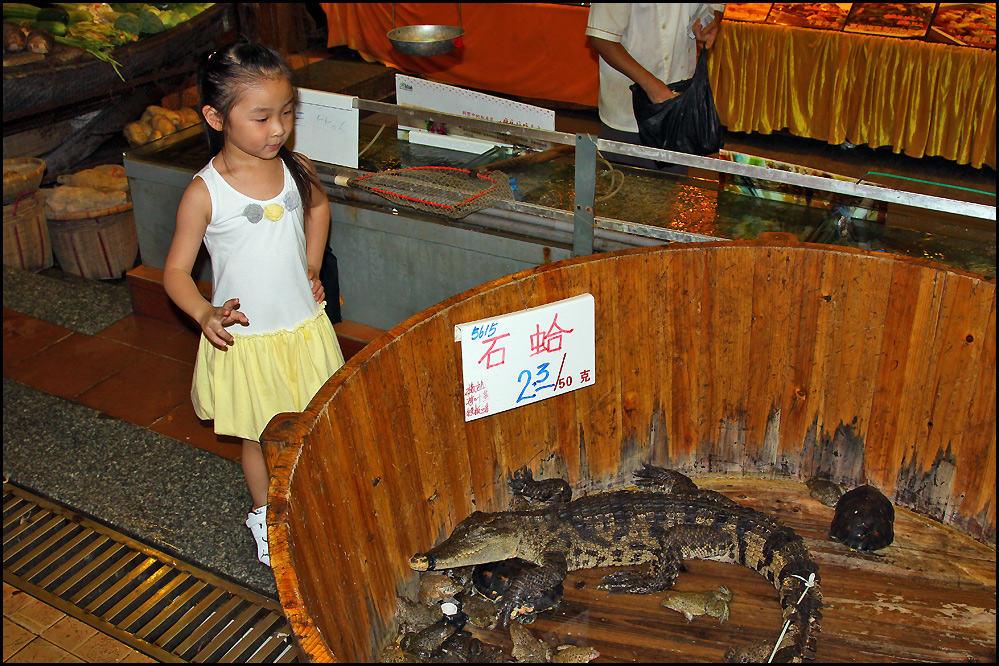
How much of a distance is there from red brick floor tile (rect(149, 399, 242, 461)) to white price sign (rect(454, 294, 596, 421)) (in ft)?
4.38

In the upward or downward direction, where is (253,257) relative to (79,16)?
downward

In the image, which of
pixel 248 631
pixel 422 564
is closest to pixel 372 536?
pixel 422 564

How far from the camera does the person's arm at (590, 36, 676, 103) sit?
3.48 m

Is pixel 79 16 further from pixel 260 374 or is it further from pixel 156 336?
pixel 260 374

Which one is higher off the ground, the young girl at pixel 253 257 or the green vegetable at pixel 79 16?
the green vegetable at pixel 79 16

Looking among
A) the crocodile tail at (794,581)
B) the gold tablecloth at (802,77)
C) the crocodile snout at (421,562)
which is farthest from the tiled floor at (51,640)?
the gold tablecloth at (802,77)

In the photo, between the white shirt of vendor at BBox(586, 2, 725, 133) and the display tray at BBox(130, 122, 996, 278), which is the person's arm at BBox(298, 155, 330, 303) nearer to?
the display tray at BBox(130, 122, 996, 278)

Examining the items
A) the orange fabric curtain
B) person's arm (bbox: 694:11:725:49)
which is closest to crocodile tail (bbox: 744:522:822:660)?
person's arm (bbox: 694:11:725:49)

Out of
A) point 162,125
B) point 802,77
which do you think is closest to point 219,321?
point 162,125

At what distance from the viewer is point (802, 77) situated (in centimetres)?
630

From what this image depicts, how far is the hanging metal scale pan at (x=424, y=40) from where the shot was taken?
3.52 meters

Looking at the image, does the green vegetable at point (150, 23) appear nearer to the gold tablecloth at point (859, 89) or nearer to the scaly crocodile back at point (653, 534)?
the gold tablecloth at point (859, 89)

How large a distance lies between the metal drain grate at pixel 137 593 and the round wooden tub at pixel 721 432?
0.61 m

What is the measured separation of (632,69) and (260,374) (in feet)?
6.90
